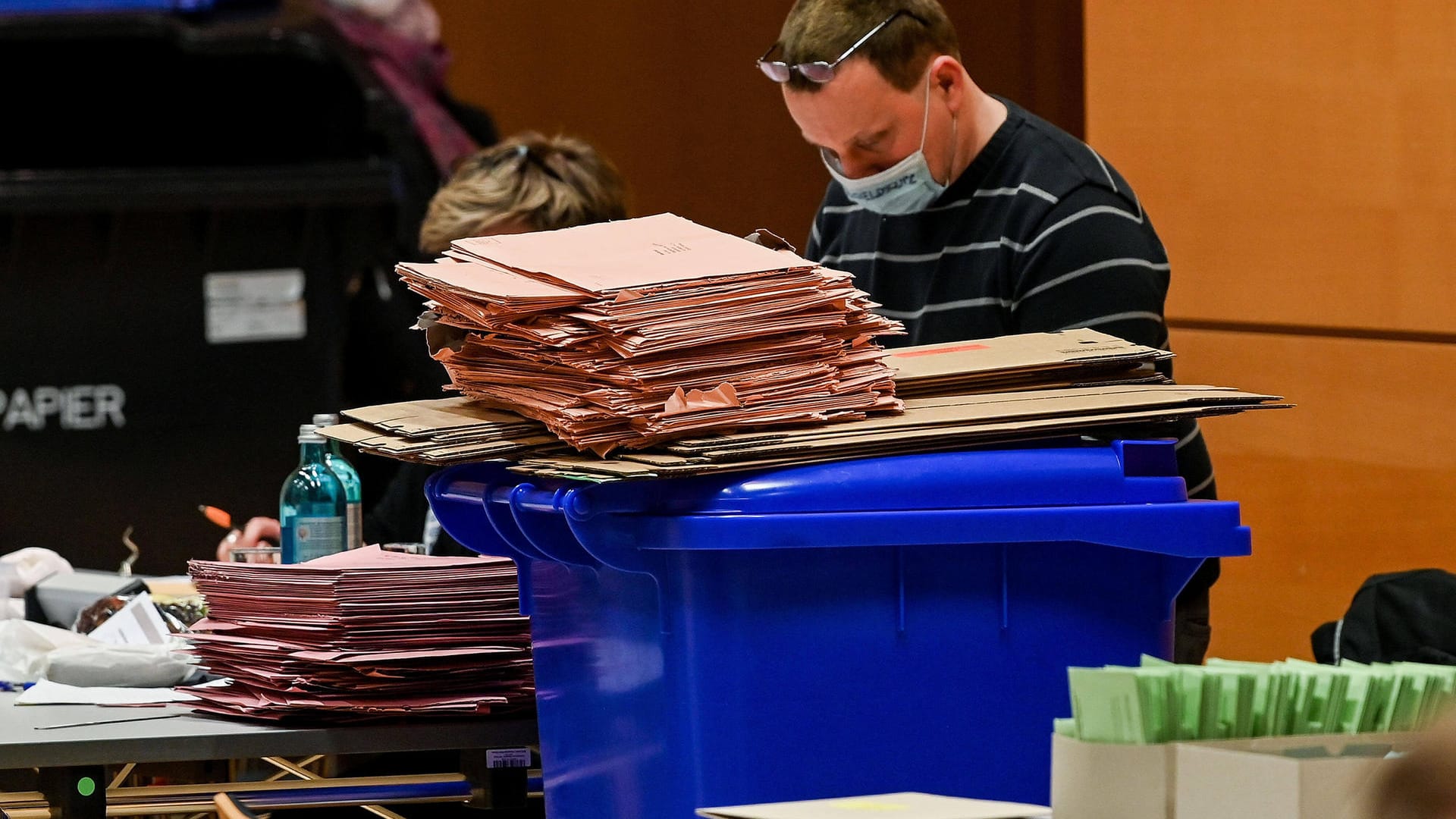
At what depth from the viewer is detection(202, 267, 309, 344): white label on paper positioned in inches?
224

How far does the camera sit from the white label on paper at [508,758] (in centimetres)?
244

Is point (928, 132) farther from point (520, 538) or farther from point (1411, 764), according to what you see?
point (1411, 764)

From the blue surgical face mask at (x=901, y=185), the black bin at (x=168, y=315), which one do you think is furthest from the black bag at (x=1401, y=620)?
the black bin at (x=168, y=315)

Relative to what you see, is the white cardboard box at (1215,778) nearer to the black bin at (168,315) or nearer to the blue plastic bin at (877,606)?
the blue plastic bin at (877,606)

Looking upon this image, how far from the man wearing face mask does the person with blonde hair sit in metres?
0.62

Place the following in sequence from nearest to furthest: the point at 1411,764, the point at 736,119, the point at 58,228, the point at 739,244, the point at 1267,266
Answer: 1. the point at 1411,764
2. the point at 739,244
3. the point at 1267,266
4. the point at 58,228
5. the point at 736,119

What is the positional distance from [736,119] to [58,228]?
2.51m

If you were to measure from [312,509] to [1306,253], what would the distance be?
2.01 meters

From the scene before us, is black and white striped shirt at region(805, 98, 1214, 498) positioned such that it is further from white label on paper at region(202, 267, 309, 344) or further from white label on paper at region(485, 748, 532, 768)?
white label on paper at region(202, 267, 309, 344)

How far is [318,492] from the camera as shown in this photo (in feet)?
9.26

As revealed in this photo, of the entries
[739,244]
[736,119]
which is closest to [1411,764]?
[739,244]

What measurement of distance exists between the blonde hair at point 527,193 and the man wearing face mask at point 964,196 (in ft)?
2.02

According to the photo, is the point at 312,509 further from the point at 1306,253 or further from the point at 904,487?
the point at 1306,253

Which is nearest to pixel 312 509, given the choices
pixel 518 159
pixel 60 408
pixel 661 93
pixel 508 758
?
pixel 508 758
